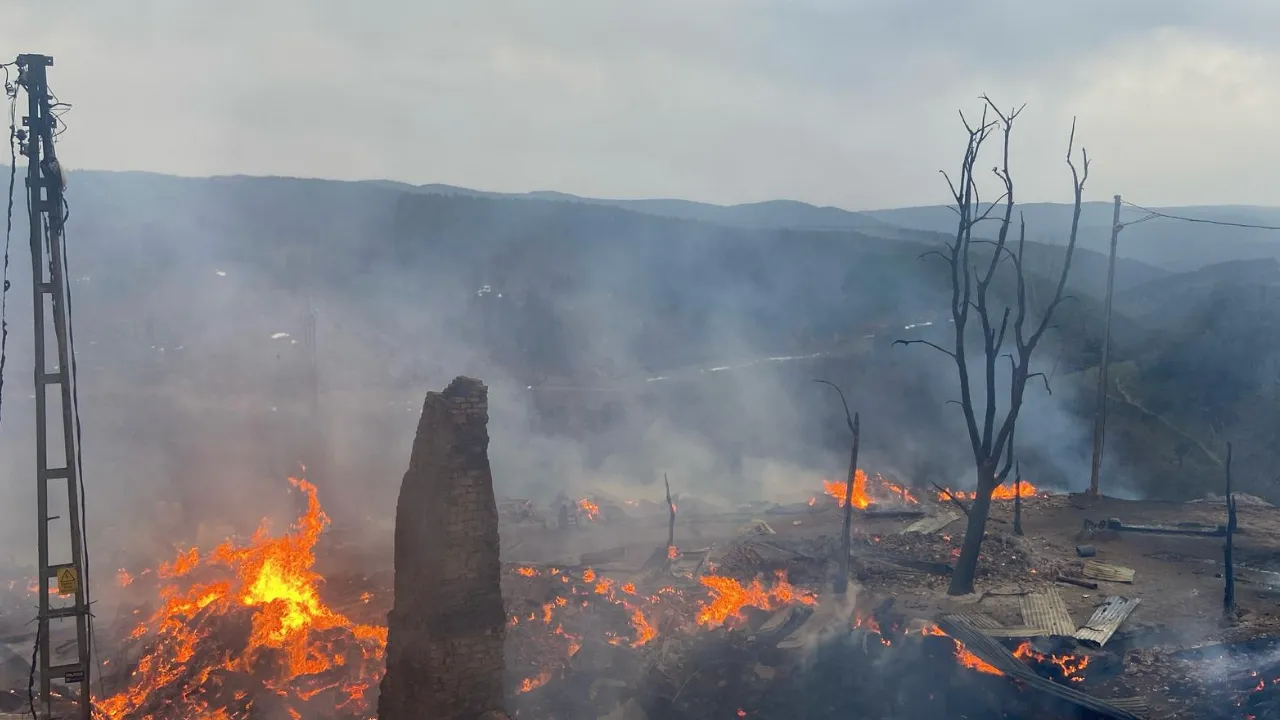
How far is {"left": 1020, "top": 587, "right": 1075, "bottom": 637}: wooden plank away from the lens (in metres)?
12.9

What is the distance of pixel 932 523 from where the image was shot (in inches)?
781

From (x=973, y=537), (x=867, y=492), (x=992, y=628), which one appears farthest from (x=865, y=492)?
(x=992, y=628)

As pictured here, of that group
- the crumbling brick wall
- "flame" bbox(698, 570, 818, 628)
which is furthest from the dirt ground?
the crumbling brick wall

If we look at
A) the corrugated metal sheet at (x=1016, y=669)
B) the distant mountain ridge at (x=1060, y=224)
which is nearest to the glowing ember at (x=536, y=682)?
the corrugated metal sheet at (x=1016, y=669)

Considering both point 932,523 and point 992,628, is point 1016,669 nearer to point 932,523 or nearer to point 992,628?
point 992,628

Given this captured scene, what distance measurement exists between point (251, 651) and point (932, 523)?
50.2 ft

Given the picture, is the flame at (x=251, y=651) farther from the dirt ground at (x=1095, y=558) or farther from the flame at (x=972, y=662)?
the flame at (x=972, y=662)

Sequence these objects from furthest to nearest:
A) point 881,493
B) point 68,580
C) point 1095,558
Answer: point 881,493
point 1095,558
point 68,580

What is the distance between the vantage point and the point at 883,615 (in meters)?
13.5

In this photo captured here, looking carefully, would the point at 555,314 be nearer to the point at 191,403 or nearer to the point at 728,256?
the point at 728,256

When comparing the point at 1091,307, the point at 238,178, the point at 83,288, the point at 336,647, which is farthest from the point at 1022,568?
the point at 238,178

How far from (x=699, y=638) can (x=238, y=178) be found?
6647 centimetres

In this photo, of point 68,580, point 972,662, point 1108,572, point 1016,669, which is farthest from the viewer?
point 1108,572

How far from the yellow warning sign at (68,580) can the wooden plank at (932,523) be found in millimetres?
16223
